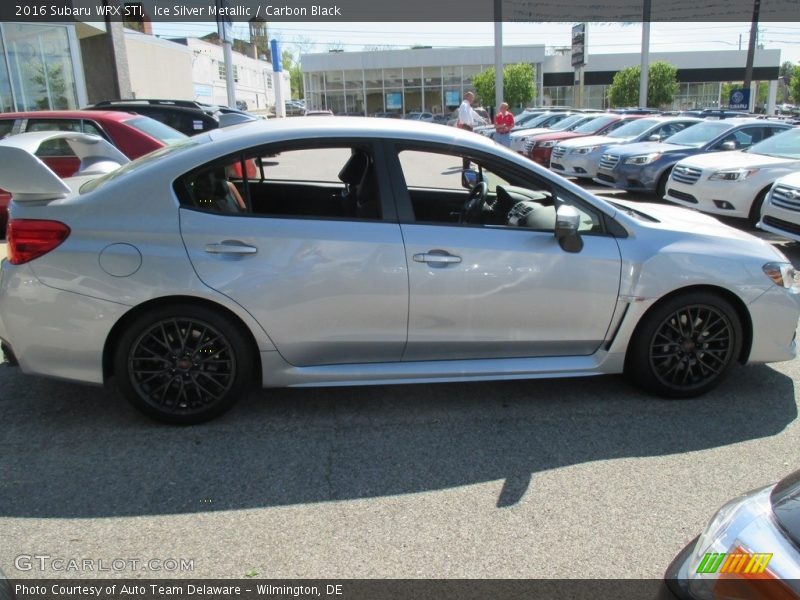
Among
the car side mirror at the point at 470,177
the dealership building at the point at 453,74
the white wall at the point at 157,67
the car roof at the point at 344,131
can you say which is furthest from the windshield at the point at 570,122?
the dealership building at the point at 453,74

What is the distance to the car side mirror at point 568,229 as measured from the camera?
→ 3.75 meters

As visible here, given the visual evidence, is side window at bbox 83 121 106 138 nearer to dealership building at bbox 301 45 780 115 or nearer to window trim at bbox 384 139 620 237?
window trim at bbox 384 139 620 237

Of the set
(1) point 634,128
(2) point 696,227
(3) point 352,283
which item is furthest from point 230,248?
(1) point 634,128

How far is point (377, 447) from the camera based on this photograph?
3646mm

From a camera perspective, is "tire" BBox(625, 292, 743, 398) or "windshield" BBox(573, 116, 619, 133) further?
"windshield" BBox(573, 116, 619, 133)

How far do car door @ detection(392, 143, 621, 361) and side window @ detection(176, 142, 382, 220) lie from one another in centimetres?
27

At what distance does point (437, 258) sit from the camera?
3777 millimetres

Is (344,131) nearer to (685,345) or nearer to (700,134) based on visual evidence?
(685,345)

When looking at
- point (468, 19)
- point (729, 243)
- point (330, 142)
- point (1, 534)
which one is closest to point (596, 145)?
point (729, 243)

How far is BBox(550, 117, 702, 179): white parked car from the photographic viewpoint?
14406 mm

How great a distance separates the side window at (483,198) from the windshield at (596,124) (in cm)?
1409

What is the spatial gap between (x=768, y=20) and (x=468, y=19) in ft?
57.7

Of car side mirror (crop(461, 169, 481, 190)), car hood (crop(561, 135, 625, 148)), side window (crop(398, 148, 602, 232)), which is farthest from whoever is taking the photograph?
car hood (crop(561, 135, 625, 148))

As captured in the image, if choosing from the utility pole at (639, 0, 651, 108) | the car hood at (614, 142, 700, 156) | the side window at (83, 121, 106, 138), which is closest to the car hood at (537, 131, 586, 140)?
the car hood at (614, 142, 700, 156)
